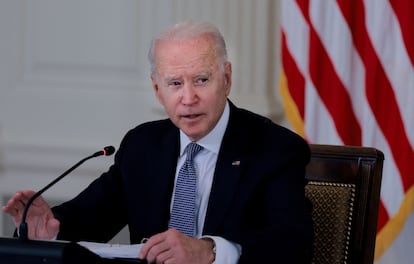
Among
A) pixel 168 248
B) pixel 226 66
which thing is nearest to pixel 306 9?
pixel 226 66

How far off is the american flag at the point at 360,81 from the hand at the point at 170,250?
1.67 metres

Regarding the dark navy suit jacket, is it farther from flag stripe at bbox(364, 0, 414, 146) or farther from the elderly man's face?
flag stripe at bbox(364, 0, 414, 146)

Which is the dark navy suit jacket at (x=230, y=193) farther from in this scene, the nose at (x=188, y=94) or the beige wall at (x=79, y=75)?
the beige wall at (x=79, y=75)

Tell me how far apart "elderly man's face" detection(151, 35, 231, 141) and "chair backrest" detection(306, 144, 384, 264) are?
44 centimetres

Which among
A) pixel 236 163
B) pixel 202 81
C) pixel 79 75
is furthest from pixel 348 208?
pixel 79 75

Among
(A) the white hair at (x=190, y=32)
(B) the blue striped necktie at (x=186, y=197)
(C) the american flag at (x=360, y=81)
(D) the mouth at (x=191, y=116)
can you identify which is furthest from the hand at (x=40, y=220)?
(C) the american flag at (x=360, y=81)

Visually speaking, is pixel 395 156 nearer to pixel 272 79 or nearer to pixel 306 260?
pixel 272 79

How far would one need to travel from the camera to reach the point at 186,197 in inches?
100.0

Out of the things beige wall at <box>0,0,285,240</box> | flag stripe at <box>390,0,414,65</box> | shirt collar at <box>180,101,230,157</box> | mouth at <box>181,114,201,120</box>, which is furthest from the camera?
beige wall at <box>0,0,285,240</box>

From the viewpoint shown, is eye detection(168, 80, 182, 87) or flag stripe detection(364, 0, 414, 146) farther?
flag stripe detection(364, 0, 414, 146)

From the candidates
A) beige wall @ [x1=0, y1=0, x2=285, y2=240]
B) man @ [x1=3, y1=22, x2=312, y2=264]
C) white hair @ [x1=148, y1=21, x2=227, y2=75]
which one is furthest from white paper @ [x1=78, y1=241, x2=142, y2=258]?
beige wall @ [x1=0, y1=0, x2=285, y2=240]

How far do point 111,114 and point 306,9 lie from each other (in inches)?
44.4

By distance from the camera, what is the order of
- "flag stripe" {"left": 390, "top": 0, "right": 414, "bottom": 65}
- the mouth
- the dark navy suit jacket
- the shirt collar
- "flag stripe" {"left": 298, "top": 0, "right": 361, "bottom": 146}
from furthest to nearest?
"flag stripe" {"left": 298, "top": 0, "right": 361, "bottom": 146} < "flag stripe" {"left": 390, "top": 0, "right": 414, "bottom": 65} < the shirt collar < the mouth < the dark navy suit jacket

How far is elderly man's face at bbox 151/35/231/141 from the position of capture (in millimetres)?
2369
